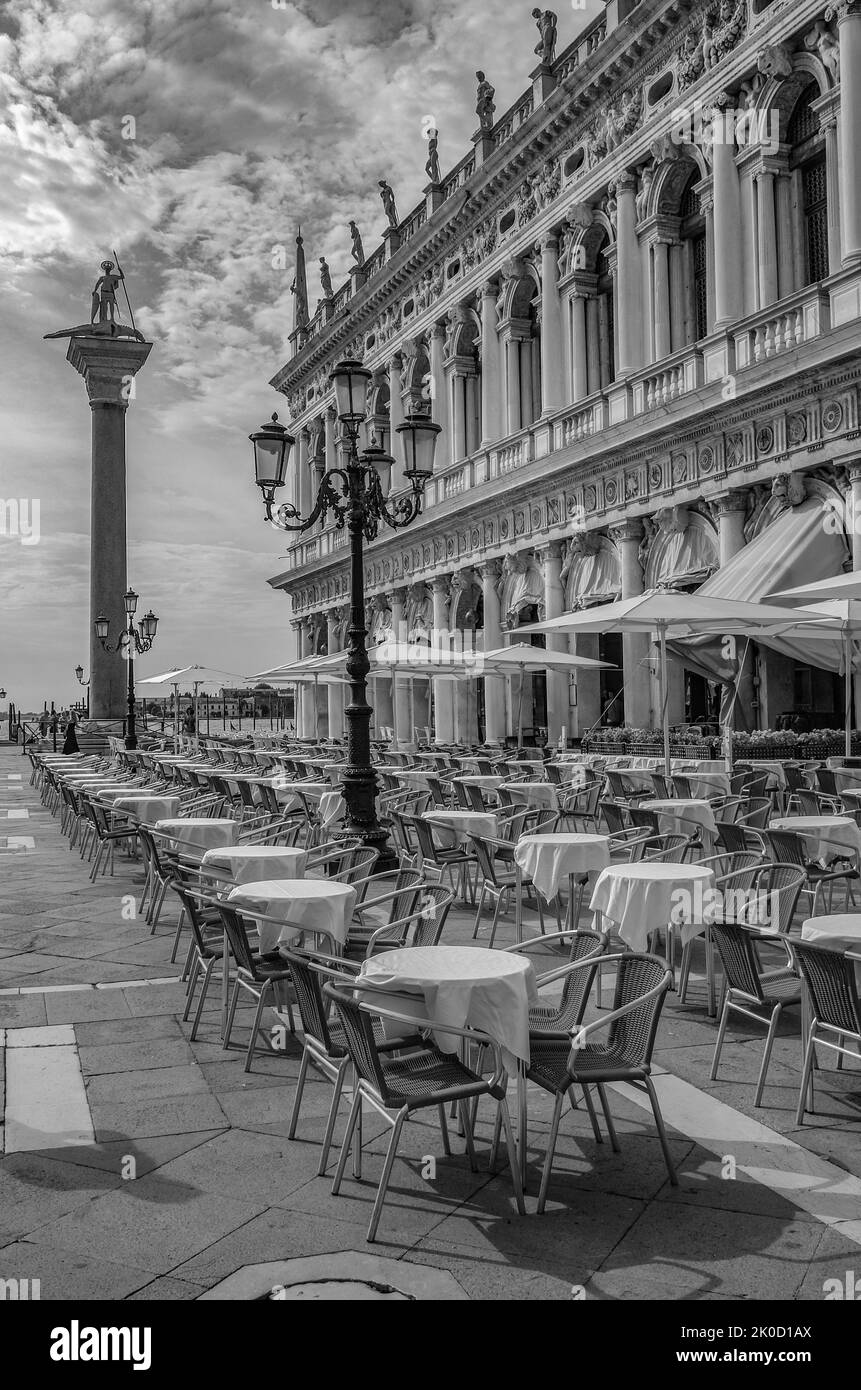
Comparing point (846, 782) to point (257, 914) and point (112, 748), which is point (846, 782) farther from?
point (112, 748)

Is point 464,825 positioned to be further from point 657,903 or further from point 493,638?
point 493,638

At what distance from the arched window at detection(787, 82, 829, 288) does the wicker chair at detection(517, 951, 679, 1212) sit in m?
16.4

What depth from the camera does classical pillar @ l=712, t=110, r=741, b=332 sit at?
18.6 m

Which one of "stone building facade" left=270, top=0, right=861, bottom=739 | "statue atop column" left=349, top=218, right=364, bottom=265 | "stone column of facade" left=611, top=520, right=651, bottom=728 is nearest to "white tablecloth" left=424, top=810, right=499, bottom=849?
"stone building facade" left=270, top=0, right=861, bottom=739

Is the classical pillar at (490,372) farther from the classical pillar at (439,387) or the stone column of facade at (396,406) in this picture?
the stone column of facade at (396,406)

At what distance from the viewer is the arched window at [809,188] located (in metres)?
17.8

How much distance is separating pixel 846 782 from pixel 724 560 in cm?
684

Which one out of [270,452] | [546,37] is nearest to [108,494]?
[546,37]

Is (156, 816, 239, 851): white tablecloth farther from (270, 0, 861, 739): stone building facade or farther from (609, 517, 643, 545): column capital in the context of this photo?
(609, 517, 643, 545): column capital

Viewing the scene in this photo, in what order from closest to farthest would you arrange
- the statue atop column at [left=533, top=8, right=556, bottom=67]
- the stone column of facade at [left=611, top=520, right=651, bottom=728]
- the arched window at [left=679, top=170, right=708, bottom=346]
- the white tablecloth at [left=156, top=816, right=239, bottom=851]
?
the white tablecloth at [left=156, top=816, right=239, bottom=851]
the stone column of facade at [left=611, top=520, right=651, bottom=728]
the arched window at [left=679, top=170, right=708, bottom=346]
the statue atop column at [left=533, top=8, right=556, bottom=67]

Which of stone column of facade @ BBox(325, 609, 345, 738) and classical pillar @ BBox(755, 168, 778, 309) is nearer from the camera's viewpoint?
classical pillar @ BBox(755, 168, 778, 309)

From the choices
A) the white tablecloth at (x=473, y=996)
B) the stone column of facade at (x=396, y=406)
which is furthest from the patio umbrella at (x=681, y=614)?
the stone column of facade at (x=396, y=406)

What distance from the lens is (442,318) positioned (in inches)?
1190
